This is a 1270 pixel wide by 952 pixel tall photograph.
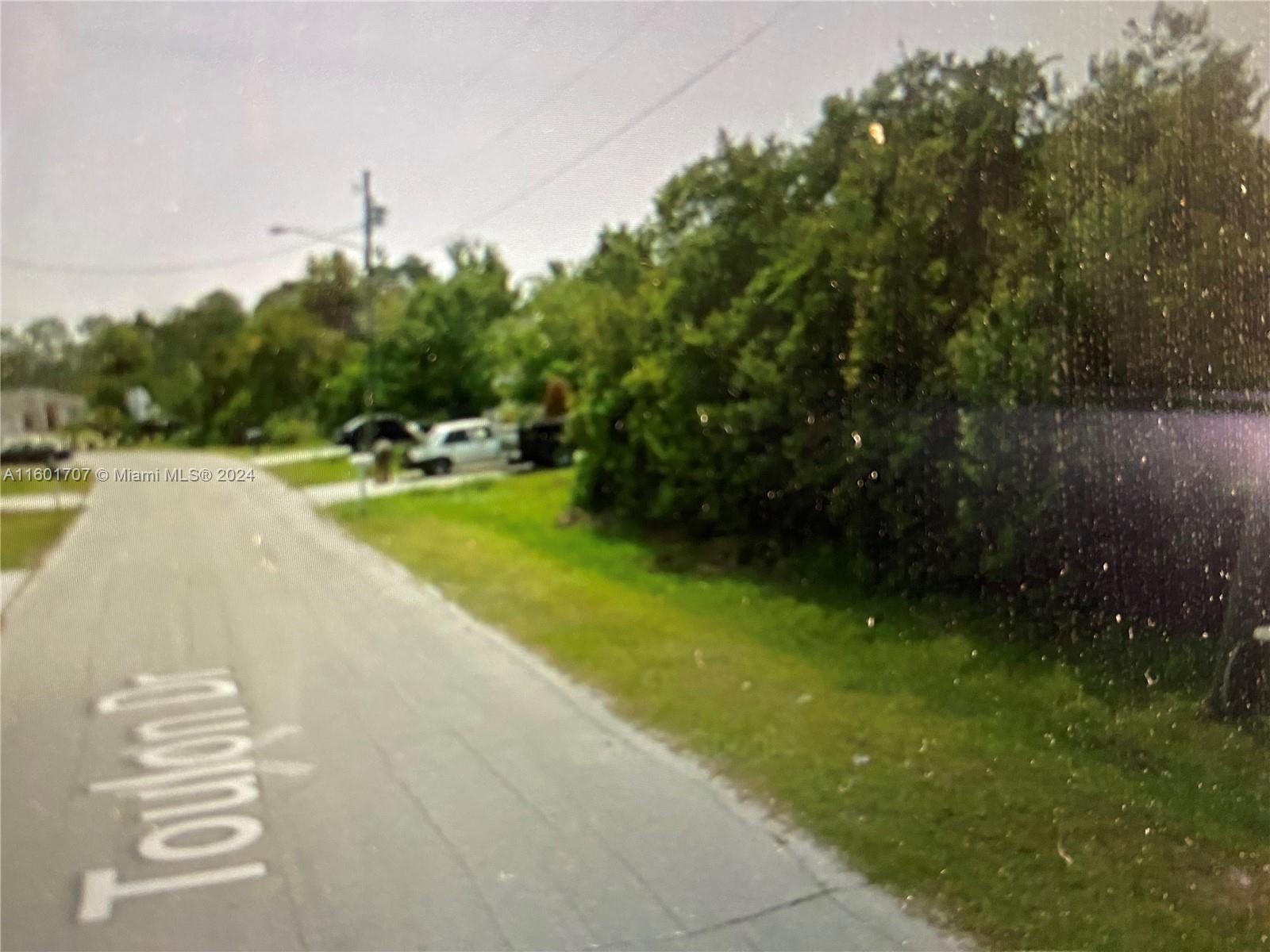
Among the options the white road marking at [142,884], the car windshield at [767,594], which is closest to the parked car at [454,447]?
the car windshield at [767,594]

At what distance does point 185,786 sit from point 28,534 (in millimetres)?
3326

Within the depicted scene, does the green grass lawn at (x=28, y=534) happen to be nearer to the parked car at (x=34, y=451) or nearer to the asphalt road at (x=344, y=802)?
the asphalt road at (x=344, y=802)

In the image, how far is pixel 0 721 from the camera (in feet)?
22.2

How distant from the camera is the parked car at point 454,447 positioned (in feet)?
30.4

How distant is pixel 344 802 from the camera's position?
203 inches

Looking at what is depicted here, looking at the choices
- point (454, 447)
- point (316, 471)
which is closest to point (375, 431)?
point (316, 471)

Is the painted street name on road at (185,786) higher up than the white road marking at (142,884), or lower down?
higher up

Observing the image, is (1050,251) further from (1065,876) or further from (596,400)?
(596,400)

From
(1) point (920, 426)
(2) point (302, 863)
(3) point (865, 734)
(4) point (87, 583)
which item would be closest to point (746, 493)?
(1) point (920, 426)

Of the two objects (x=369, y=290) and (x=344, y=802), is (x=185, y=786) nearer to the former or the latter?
(x=344, y=802)

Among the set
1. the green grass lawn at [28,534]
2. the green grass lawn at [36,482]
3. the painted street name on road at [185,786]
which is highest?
the green grass lawn at [36,482]

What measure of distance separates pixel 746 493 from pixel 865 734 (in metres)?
3.69

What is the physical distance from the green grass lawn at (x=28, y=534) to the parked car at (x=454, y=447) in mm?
2779

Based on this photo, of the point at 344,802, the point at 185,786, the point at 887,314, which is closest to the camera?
the point at 344,802
